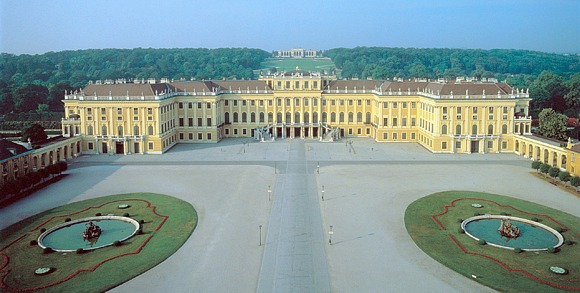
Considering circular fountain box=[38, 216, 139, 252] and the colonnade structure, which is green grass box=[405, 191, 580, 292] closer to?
circular fountain box=[38, 216, 139, 252]

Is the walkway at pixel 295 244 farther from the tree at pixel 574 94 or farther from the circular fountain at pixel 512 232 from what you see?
the tree at pixel 574 94

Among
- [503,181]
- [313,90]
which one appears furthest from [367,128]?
[503,181]

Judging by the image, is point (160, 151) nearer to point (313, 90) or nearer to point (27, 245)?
point (313, 90)

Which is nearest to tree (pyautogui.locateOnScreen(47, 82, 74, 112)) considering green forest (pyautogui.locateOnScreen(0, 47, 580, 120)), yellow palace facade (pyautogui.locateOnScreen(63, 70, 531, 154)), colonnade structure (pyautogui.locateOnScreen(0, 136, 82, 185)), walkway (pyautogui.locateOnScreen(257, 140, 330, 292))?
green forest (pyautogui.locateOnScreen(0, 47, 580, 120))

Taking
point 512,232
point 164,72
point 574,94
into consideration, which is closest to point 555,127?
point 574,94

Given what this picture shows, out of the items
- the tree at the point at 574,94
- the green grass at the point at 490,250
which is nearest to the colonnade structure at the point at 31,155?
the green grass at the point at 490,250

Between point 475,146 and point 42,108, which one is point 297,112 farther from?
point 42,108
